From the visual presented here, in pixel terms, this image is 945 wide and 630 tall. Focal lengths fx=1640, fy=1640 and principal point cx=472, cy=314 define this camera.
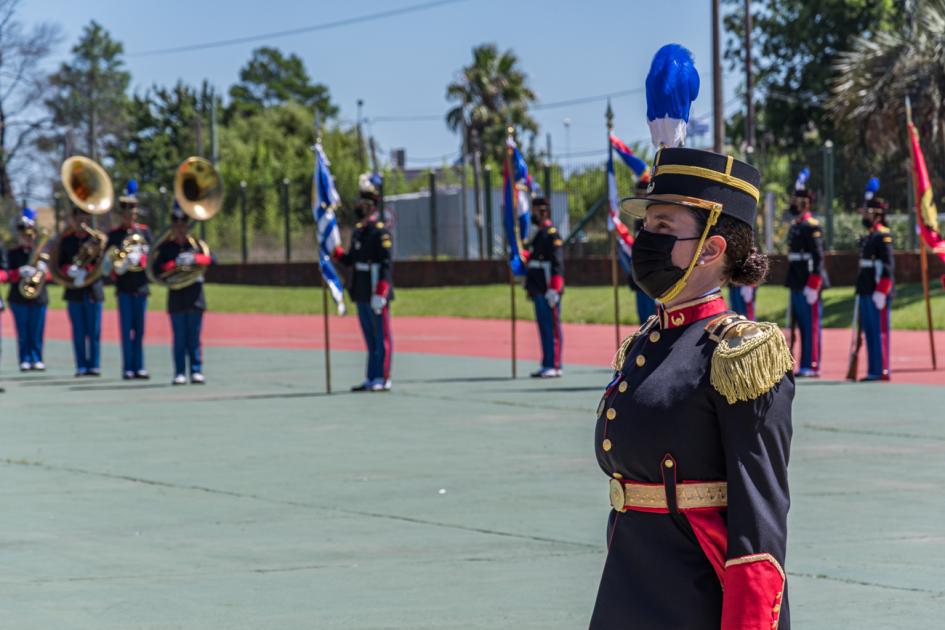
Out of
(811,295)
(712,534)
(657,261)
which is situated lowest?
(712,534)

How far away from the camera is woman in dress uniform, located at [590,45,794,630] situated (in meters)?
3.66

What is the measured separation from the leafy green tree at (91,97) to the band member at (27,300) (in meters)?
45.0

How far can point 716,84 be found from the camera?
1228 inches

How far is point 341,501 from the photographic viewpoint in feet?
31.9

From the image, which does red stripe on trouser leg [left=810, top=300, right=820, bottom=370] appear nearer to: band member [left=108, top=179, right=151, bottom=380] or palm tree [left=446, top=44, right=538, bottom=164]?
band member [left=108, top=179, right=151, bottom=380]

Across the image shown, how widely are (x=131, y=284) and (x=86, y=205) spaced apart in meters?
1.47

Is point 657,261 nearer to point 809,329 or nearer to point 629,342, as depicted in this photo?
point 629,342

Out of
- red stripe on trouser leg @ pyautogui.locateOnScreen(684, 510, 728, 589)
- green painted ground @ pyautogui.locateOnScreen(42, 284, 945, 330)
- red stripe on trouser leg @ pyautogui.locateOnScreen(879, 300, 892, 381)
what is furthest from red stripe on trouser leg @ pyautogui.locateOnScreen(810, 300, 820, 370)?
red stripe on trouser leg @ pyautogui.locateOnScreen(684, 510, 728, 589)

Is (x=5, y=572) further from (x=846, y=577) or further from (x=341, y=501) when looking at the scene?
(x=846, y=577)

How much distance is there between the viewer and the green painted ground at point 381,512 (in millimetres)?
6938

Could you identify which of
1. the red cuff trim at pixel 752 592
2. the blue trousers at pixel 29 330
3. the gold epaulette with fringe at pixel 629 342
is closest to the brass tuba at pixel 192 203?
the blue trousers at pixel 29 330

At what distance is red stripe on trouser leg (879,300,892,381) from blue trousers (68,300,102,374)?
924 centimetres

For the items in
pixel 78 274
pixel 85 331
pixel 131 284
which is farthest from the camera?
pixel 85 331

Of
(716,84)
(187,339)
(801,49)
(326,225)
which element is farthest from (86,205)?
(801,49)
